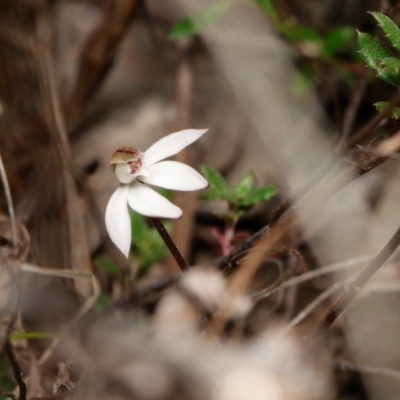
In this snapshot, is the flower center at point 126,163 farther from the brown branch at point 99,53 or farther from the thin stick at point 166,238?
the brown branch at point 99,53

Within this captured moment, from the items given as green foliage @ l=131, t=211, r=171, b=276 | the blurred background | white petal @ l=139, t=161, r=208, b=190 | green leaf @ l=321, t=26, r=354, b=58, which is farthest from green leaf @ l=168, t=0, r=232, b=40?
white petal @ l=139, t=161, r=208, b=190

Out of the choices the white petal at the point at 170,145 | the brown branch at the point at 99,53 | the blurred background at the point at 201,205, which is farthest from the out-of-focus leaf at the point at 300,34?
the white petal at the point at 170,145

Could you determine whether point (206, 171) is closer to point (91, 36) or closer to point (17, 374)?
point (17, 374)

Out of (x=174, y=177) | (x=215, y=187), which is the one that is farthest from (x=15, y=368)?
(x=215, y=187)

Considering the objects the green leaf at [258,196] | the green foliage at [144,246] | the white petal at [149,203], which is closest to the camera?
the white petal at [149,203]

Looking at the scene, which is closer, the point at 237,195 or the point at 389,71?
the point at 389,71

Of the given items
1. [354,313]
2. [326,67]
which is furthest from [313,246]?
[326,67]

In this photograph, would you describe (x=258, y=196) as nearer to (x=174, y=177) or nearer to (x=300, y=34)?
(x=174, y=177)
